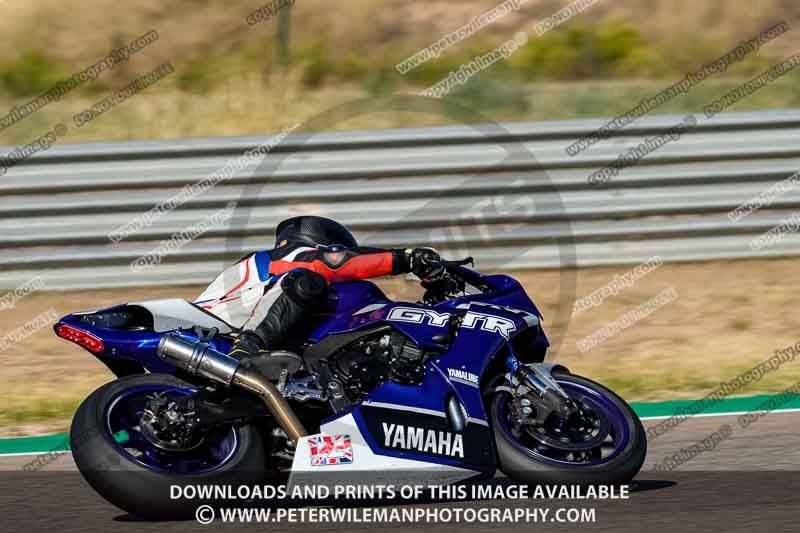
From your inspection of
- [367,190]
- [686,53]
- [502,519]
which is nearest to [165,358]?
[502,519]

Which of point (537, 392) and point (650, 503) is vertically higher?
point (537, 392)

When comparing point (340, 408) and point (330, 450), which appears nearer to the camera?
point (330, 450)

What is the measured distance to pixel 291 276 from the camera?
609 centimetres

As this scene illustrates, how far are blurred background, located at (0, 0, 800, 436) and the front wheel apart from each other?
267 centimetres

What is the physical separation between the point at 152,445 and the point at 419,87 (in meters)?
10.7

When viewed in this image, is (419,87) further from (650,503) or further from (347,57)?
(650,503)

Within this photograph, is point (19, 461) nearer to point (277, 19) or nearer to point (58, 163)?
point (58, 163)

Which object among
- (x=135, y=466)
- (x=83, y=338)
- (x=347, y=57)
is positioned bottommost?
(x=135, y=466)

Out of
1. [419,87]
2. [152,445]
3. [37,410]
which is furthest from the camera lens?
[419,87]

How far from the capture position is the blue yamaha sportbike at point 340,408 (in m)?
5.74

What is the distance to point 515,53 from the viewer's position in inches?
644

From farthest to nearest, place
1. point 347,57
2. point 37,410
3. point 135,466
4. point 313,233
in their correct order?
point 347,57, point 37,410, point 313,233, point 135,466

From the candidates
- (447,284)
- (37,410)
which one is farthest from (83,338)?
(37,410)

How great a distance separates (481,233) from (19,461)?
15.6 feet
